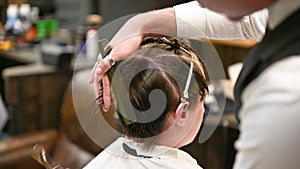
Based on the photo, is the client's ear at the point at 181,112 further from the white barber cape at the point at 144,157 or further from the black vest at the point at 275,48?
the black vest at the point at 275,48

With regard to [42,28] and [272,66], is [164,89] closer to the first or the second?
[272,66]

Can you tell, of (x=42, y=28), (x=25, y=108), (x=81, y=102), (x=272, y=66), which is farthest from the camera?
(x=42, y=28)

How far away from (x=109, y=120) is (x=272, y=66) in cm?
57

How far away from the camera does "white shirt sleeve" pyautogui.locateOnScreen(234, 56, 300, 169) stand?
0.50 meters

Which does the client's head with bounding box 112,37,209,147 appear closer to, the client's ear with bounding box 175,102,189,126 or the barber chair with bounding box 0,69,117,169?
the client's ear with bounding box 175,102,189,126

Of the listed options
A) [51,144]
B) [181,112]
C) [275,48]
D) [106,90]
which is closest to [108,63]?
[106,90]

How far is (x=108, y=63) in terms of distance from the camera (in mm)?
880

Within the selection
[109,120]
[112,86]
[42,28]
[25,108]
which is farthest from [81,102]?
[42,28]

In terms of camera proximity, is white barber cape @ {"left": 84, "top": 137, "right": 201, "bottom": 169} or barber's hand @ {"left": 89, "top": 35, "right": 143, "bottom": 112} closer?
barber's hand @ {"left": 89, "top": 35, "right": 143, "bottom": 112}

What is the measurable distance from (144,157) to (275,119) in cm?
60

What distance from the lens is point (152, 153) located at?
1.08 m

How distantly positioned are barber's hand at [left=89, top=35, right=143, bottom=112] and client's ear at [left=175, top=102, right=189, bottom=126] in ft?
0.51

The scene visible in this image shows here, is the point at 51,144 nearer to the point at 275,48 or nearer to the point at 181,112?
the point at 181,112

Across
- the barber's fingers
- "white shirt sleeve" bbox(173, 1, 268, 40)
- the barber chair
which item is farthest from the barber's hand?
the barber chair
